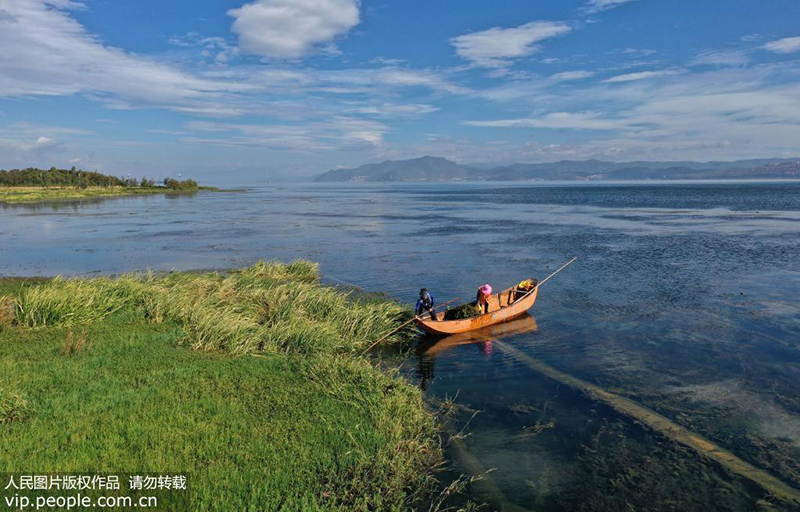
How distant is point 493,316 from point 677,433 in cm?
948

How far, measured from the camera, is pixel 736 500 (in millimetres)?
9922

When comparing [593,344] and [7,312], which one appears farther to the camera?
[593,344]

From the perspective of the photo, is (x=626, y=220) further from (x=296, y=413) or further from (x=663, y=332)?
(x=296, y=413)

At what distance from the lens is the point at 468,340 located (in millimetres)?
19797

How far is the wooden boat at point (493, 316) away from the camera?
19.1 m

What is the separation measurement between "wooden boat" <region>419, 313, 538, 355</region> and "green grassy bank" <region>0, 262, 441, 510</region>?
146cm

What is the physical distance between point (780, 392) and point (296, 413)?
1416 cm

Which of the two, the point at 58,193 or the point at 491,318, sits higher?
the point at 58,193

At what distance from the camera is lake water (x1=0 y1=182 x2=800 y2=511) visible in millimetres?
10789

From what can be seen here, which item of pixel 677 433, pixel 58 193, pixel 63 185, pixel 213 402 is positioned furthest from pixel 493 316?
pixel 63 185

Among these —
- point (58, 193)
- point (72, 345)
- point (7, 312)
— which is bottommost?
point (72, 345)

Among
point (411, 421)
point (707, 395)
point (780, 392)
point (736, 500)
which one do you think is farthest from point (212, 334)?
point (780, 392)

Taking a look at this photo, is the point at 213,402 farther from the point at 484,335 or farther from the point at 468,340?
the point at 484,335

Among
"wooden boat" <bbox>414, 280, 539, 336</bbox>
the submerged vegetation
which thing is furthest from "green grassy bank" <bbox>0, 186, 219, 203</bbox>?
"wooden boat" <bbox>414, 280, 539, 336</bbox>
